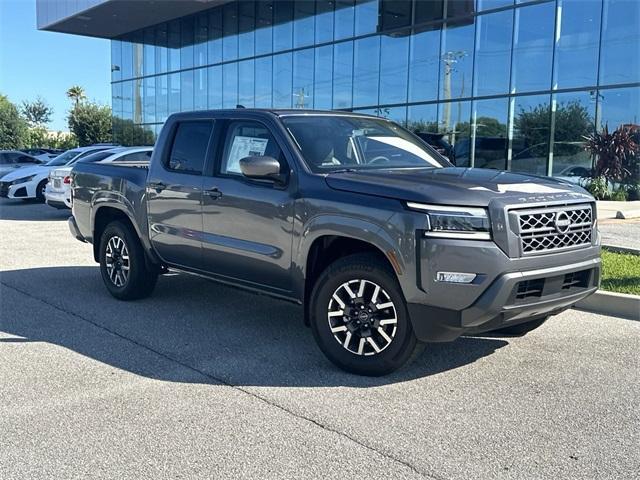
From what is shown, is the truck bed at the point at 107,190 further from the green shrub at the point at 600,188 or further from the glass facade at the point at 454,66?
the green shrub at the point at 600,188

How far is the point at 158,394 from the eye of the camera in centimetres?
431

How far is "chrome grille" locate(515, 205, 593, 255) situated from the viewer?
14.0ft

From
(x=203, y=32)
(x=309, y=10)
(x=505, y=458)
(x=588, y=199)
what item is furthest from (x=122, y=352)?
(x=203, y=32)

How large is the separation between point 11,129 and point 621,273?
53.9m

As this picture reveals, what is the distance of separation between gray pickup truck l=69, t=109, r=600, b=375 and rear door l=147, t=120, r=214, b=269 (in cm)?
2

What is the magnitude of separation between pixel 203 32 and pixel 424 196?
27.7m

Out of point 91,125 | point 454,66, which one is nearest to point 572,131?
point 454,66

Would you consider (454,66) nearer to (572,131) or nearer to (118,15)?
(572,131)

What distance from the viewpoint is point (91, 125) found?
4838cm

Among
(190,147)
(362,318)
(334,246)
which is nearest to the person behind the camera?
(362,318)

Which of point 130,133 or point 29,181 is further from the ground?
point 130,133

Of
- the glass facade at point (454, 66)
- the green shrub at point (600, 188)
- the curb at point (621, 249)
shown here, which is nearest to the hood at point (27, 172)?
the glass facade at point (454, 66)

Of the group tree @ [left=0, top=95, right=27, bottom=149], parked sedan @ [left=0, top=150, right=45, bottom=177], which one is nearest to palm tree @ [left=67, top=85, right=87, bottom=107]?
tree @ [left=0, top=95, right=27, bottom=149]

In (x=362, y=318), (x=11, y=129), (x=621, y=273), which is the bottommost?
(x=621, y=273)
